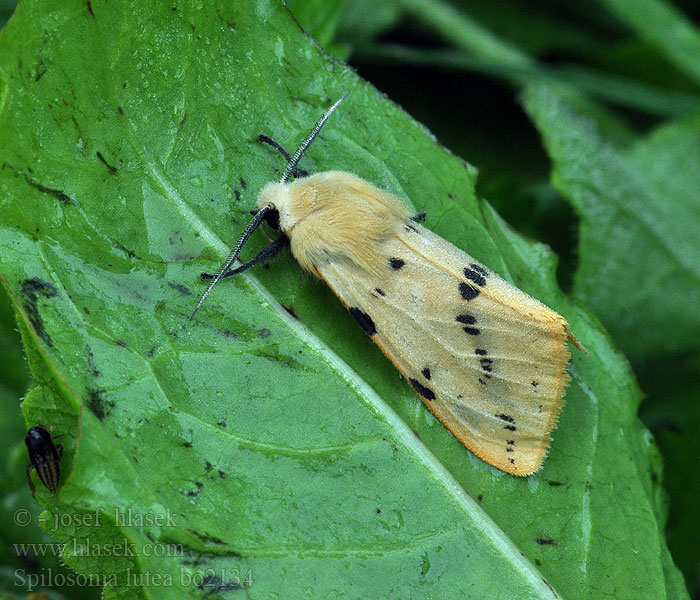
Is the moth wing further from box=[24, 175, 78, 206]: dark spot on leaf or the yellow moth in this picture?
box=[24, 175, 78, 206]: dark spot on leaf

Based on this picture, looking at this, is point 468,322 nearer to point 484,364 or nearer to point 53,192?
point 484,364

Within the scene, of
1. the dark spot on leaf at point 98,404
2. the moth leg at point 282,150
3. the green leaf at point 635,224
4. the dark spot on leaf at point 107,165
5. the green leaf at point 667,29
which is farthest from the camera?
the green leaf at point 667,29

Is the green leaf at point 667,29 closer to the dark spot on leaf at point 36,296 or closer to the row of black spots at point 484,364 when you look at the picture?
the row of black spots at point 484,364

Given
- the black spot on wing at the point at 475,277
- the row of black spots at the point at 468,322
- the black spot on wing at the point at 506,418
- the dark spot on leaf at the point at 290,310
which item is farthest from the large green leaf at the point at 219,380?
the black spot on wing at the point at 475,277

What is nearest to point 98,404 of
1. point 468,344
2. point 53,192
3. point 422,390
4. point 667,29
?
point 53,192

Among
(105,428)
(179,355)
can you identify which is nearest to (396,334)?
(179,355)

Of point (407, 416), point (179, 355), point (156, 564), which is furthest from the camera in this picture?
point (407, 416)

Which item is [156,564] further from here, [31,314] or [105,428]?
[31,314]
